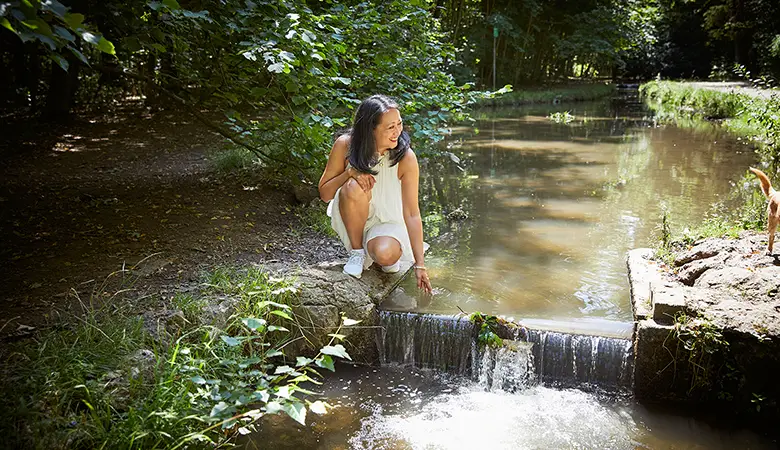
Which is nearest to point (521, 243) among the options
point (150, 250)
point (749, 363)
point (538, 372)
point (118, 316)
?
point (538, 372)

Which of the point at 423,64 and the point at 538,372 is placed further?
the point at 423,64

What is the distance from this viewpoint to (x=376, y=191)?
14.3 feet

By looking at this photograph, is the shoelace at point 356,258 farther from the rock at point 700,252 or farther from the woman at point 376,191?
the rock at point 700,252

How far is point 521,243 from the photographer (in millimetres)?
6391

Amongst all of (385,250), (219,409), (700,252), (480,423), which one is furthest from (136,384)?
(700,252)

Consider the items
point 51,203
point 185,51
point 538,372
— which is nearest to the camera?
point 538,372

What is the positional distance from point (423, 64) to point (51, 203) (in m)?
4.37

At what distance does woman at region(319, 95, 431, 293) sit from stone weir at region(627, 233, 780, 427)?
59.7 inches

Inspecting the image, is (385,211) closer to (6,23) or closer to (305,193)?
(305,193)

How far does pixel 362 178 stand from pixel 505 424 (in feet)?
6.15

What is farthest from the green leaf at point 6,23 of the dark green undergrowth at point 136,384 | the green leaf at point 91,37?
the dark green undergrowth at point 136,384

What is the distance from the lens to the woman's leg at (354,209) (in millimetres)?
4293

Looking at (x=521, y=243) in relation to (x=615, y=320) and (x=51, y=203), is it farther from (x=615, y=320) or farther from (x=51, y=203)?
(x=51, y=203)

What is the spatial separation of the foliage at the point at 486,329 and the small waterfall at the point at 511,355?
5cm
